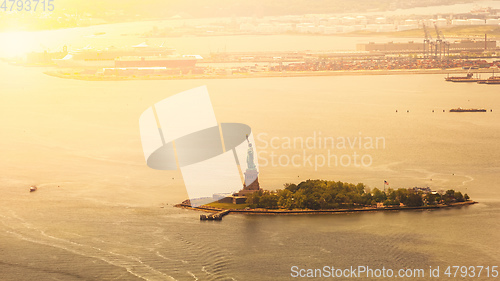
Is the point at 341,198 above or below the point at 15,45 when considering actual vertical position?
below

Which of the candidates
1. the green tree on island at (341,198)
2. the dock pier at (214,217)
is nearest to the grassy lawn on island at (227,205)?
the green tree on island at (341,198)

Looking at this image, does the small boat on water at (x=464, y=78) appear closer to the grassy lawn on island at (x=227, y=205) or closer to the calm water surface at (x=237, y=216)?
the calm water surface at (x=237, y=216)

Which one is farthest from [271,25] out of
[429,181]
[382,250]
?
[382,250]

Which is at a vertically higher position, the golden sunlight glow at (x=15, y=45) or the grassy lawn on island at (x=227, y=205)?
the golden sunlight glow at (x=15, y=45)

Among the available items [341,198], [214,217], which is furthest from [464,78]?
[214,217]

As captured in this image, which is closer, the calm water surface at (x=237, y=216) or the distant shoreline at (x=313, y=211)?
the calm water surface at (x=237, y=216)

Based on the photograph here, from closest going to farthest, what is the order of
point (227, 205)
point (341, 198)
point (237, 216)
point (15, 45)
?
1. point (237, 216)
2. point (341, 198)
3. point (227, 205)
4. point (15, 45)

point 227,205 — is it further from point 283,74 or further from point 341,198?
point 283,74

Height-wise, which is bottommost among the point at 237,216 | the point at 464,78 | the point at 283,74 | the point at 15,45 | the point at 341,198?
the point at 237,216

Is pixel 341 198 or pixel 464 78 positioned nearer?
pixel 341 198

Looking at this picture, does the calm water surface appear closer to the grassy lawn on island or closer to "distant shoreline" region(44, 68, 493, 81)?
the grassy lawn on island

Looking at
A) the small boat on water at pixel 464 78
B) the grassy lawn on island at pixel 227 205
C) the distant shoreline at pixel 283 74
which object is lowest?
the grassy lawn on island at pixel 227 205

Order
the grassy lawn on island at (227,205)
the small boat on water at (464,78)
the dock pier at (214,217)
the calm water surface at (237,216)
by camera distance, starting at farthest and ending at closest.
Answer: the small boat on water at (464,78)
the grassy lawn on island at (227,205)
the dock pier at (214,217)
the calm water surface at (237,216)
